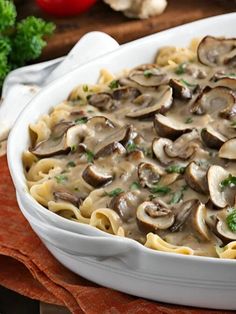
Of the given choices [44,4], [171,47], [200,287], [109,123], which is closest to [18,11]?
[44,4]

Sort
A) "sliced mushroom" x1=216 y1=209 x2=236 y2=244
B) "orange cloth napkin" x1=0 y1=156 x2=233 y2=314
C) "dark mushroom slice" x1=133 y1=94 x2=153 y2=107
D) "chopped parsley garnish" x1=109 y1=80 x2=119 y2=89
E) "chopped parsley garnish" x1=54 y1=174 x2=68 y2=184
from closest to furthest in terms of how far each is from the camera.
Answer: "sliced mushroom" x1=216 y1=209 x2=236 y2=244 → "orange cloth napkin" x1=0 y1=156 x2=233 y2=314 → "chopped parsley garnish" x1=54 y1=174 x2=68 y2=184 → "dark mushroom slice" x1=133 y1=94 x2=153 y2=107 → "chopped parsley garnish" x1=109 y1=80 x2=119 y2=89

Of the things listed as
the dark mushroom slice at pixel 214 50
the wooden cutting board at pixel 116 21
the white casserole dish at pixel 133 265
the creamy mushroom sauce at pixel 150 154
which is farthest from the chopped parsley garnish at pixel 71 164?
the wooden cutting board at pixel 116 21

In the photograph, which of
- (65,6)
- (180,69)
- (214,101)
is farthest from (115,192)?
(65,6)

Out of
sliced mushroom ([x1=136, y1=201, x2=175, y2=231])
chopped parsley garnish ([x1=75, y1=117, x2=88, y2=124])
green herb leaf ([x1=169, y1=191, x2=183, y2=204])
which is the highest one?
sliced mushroom ([x1=136, y1=201, x2=175, y2=231])

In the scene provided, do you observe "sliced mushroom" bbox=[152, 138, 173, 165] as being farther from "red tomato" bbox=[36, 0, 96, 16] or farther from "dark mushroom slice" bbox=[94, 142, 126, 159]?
"red tomato" bbox=[36, 0, 96, 16]

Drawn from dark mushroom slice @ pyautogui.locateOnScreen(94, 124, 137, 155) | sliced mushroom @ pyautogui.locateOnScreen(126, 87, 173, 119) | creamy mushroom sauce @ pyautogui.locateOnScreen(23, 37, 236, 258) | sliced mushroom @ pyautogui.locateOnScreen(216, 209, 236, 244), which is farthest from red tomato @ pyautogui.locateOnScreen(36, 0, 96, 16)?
sliced mushroom @ pyautogui.locateOnScreen(216, 209, 236, 244)

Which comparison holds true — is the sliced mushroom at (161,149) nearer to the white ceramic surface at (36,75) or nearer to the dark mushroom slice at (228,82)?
the dark mushroom slice at (228,82)
